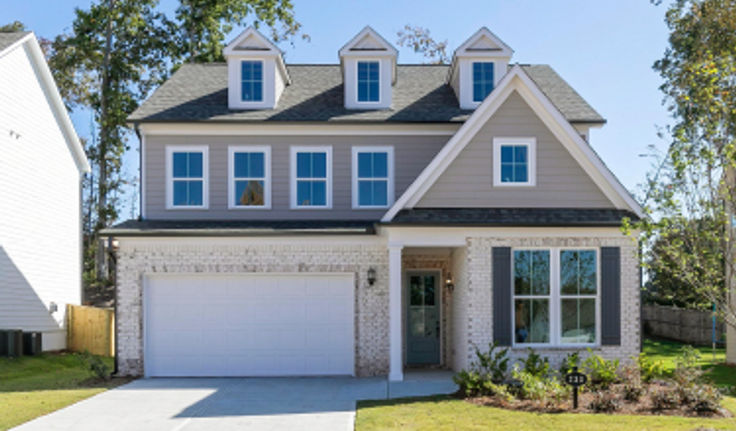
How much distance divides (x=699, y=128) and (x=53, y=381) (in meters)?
13.3

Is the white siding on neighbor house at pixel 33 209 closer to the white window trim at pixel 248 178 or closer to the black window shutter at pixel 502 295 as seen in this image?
the white window trim at pixel 248 178

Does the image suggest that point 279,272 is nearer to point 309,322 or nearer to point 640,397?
point 309,322

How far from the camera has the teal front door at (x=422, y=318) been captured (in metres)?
17.6

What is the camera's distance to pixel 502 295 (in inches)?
556

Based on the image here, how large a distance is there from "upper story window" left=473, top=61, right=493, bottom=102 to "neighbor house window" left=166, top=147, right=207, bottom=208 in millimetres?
6835

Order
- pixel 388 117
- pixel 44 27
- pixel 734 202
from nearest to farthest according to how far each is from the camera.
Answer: pixel 734 202 → pixel 388 117 → pixel 44 27

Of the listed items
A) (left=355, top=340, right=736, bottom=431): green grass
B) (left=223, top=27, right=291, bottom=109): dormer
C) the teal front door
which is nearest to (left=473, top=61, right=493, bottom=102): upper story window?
the teal front door

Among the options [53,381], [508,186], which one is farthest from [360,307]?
Result: [53,381]

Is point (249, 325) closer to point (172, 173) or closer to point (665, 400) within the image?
point (172, 173)

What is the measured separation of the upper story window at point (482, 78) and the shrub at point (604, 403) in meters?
9.04

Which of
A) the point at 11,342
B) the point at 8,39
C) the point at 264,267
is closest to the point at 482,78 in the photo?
the point at 264,267

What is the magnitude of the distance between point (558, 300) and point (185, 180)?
29.0 feet

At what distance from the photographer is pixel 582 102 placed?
1836 centimetres

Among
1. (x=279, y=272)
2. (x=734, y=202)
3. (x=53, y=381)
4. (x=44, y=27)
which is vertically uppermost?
(x=44, y=27)
